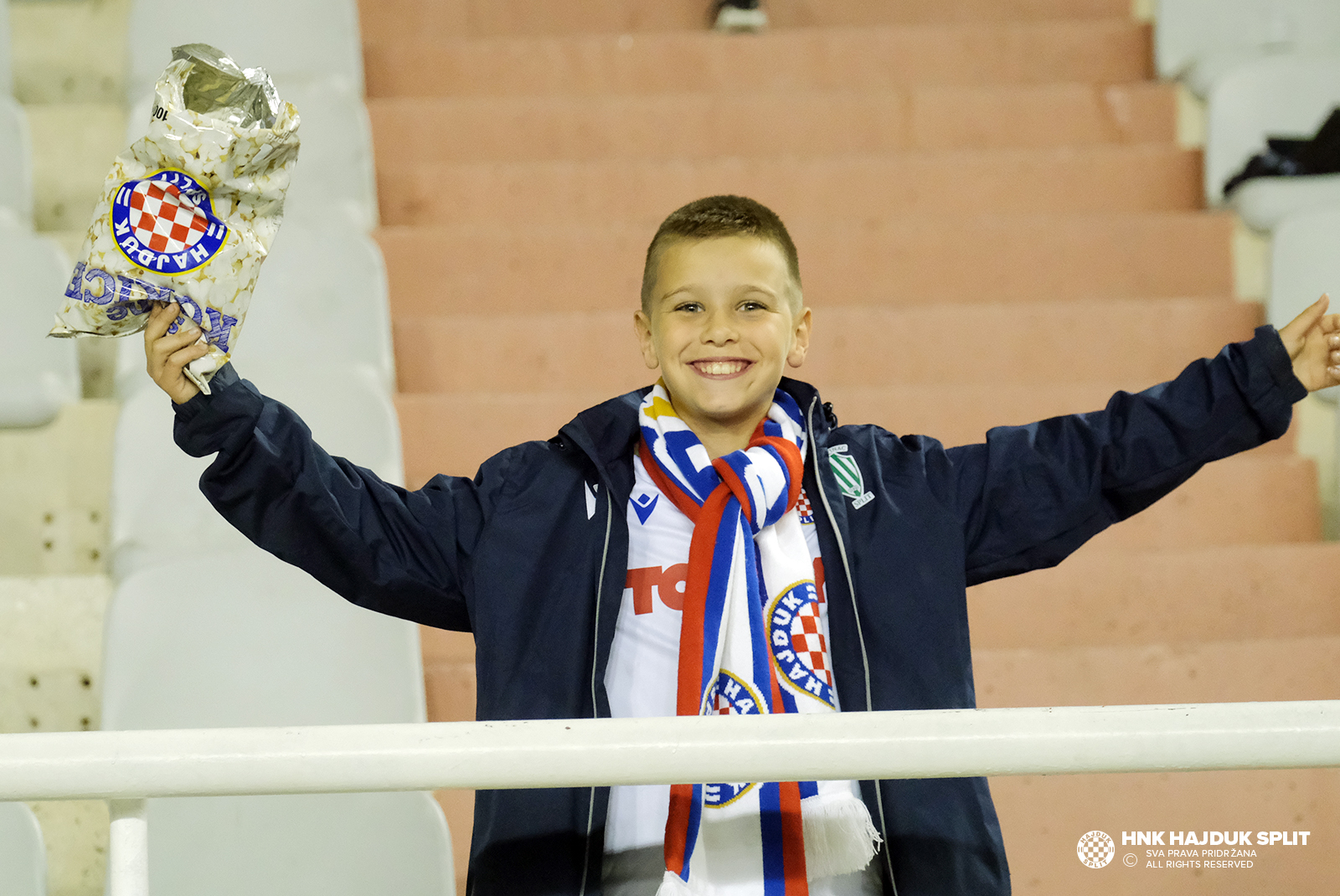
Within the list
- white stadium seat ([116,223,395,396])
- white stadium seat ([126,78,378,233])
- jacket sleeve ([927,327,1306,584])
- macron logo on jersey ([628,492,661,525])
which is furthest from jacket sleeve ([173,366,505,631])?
white stadium seat ([126,78,378,233])

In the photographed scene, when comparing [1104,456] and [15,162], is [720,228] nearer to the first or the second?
[1104,456]

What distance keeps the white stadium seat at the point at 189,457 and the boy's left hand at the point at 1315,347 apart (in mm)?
1020

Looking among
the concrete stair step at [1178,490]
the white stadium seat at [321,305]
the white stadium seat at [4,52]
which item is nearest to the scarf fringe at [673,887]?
the concrete stair step at [1178,490]

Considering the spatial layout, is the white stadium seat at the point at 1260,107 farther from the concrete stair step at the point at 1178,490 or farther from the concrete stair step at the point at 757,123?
the concrete stair step at the point at 1178,490

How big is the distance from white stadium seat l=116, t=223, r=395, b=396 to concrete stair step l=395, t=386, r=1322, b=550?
0.40 ft

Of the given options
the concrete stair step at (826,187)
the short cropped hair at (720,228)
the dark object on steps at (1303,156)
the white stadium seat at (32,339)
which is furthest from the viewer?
the concrete stair step at (826,187)

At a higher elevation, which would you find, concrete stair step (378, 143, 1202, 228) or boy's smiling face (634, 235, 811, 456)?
concrete stair step (378, 143, 1202, 228)

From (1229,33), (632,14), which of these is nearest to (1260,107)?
(1229,33)

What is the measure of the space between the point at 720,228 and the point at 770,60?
1627 mm

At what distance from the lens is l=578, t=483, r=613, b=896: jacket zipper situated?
836 millimetres

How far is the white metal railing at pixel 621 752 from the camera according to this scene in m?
0.62

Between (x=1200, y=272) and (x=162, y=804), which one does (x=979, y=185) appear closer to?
(x=1200, y=272)

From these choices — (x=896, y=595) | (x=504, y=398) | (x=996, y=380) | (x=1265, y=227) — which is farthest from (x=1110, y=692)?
(x=1265, y=227)

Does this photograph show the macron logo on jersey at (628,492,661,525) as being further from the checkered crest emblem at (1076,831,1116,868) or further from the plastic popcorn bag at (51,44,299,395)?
the checkered crest emblem at (1076,831,1116,868)
